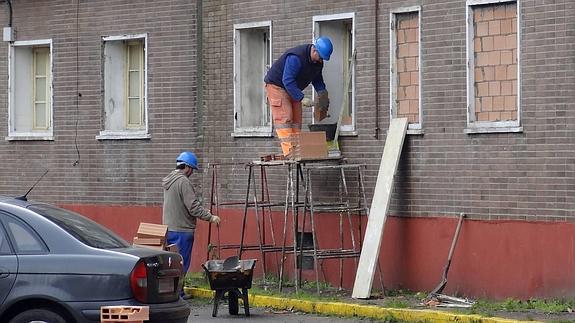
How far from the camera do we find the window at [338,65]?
710 inches

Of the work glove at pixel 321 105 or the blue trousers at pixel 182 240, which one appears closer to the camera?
the blue trousers at pixel 182 240

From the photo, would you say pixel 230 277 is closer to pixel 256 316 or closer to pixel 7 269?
pixel 256 316

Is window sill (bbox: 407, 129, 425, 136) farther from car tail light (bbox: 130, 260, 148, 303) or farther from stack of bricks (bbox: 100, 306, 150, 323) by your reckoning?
stack of bricks (bbox: 100, 306, 150, 323)

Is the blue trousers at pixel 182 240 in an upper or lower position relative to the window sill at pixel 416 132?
lower

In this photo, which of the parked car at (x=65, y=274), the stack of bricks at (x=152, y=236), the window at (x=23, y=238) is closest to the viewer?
the parked car at (x=65, y=274)

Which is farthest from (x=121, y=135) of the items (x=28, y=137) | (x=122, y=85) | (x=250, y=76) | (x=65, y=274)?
(x=65, y=274)

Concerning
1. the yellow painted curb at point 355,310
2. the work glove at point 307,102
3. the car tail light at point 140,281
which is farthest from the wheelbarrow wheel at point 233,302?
the car tail light at point 140,281

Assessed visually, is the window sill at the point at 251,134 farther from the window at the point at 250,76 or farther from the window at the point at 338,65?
the window at the point at 338,65

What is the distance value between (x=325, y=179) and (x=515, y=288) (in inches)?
138

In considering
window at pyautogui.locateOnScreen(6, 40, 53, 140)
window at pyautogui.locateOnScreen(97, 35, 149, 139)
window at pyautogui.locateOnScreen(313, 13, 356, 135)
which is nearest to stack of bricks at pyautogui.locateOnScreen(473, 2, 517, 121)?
window at pyautogui.locateOnScreen(313, 13, 356, 135)

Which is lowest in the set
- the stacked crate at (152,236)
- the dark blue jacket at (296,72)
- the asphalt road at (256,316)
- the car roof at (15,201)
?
the asphalt road at (256,316)

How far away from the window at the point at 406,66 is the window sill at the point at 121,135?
4.91m

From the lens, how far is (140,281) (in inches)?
450

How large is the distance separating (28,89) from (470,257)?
9609 mm
